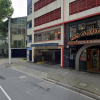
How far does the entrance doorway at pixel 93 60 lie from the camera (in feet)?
40.8

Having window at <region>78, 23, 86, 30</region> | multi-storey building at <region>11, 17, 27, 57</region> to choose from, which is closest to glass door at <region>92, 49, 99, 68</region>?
window at <region>78, 23, 86, 30</region>

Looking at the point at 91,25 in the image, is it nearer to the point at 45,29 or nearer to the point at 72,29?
the point at 72,29

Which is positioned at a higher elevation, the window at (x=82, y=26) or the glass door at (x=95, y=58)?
the window at (x=82, y=26)

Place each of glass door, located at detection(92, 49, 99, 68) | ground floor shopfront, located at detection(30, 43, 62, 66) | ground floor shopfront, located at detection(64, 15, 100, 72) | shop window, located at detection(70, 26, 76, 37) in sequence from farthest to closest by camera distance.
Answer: ground floor shopfront, located at detection(30, 43, 62, 66) → shop window, located at detection(70, 26, 76, 37) → glass door, located at detection(92, 49, 99, 68) → ground floor shopfront, located at detection(64, 15, 100, 72)

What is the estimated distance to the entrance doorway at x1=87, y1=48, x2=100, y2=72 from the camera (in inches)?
489

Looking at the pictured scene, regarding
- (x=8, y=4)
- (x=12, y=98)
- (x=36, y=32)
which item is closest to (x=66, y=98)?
(x=12, y=98)

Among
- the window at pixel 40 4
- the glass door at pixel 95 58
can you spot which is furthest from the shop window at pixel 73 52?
the window at pixel 40 4

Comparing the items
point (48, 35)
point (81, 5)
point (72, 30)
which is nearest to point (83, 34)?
point (72, 30)

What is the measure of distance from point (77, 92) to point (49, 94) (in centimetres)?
190

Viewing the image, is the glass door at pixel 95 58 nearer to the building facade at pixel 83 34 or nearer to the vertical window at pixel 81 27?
the building facade at pixel 83 34

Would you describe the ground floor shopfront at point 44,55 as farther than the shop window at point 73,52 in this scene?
Yes

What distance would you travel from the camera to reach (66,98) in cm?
595

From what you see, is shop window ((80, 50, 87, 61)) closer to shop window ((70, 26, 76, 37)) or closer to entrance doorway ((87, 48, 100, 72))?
entrance doorway ((87, 48, 100, 72))

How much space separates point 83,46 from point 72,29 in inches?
118
